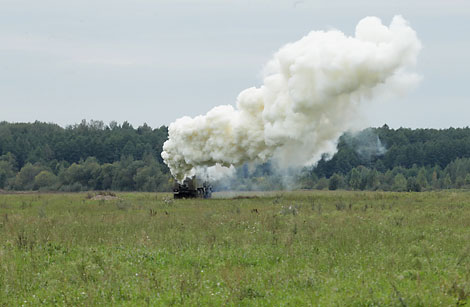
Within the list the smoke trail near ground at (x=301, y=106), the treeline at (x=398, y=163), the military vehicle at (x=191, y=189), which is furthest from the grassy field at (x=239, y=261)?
the treeline at (x=398, y=163)

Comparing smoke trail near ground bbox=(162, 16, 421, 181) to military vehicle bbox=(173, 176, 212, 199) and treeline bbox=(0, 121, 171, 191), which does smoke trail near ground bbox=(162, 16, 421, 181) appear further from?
treeline bbox=(0, 121, 171, 191)

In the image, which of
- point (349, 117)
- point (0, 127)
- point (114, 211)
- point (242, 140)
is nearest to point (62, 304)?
point (114, 211)

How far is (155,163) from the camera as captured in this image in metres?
116

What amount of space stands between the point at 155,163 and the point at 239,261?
9983 centimetres

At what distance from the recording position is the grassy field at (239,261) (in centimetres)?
1388

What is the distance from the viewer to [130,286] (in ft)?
49.1

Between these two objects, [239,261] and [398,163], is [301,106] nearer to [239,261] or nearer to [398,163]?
[239,261]

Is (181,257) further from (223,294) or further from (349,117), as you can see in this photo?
(349,117)

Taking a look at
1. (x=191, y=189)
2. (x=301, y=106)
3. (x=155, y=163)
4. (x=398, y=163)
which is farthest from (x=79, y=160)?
(x=301, y=106)

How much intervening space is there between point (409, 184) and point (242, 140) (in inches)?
1871

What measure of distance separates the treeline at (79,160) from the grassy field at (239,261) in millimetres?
68266

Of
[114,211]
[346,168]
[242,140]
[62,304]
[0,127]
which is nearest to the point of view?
[62,304]

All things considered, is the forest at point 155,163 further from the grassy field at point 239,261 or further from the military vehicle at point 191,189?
the grassy field at point 239,261

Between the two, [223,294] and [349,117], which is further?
[349,117]
